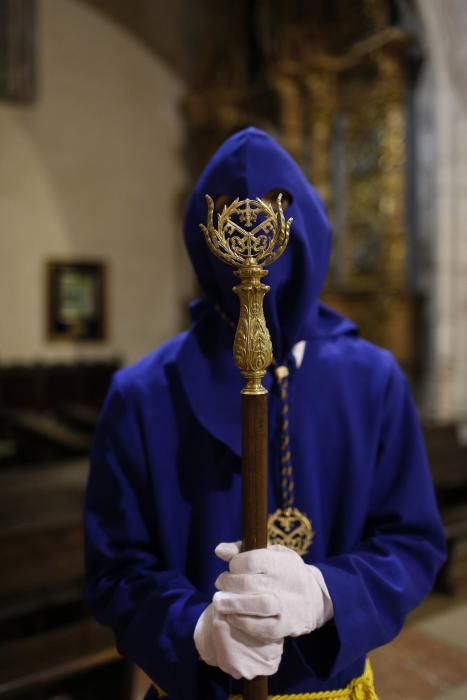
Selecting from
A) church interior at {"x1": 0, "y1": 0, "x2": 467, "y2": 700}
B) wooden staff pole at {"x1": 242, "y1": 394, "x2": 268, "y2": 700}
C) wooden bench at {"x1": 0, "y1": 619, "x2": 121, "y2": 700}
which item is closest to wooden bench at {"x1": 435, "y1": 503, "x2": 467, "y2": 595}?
church interior at {"x1": 0, "y1": 0, "x2": 467, "y2": 700}

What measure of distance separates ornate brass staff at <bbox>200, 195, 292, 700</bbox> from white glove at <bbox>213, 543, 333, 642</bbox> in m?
0.05

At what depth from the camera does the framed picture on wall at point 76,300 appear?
8.92 metres

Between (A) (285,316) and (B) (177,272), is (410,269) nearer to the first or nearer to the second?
(B) (177,272)

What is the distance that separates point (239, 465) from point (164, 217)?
8.80 m

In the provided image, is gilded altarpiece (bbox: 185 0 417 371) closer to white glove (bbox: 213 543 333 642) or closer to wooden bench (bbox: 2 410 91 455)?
wooden bench (bbox: 2 410 91 455)

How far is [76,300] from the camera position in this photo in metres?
9.09

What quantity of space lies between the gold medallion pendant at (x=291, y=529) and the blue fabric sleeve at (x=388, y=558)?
2.4 inches

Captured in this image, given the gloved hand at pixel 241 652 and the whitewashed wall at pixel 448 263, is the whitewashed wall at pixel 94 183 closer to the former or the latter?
the whitewashed wall at pixel 448 263

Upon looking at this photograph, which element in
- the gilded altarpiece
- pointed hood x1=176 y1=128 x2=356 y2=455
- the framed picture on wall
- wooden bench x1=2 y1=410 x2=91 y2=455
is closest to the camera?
pointed hood x1=176 y1=128 x2=356 y2=455

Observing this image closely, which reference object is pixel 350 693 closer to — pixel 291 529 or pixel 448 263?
pixel 291 529

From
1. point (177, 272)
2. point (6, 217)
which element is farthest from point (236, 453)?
point (177, 272)

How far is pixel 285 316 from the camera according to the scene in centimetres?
129

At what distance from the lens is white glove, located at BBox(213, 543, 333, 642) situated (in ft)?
3.20

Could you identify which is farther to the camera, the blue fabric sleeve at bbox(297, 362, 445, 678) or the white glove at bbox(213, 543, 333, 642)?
the blue fabric sleeve at bbox(297, 362, 445, 678)
